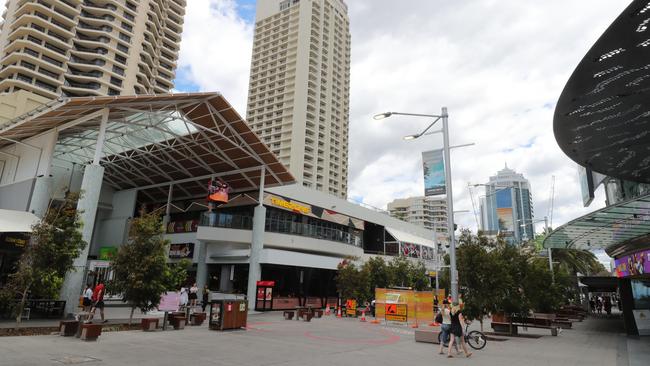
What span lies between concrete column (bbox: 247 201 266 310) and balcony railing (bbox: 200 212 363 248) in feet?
8.49

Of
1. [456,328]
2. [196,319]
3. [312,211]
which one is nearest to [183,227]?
[312,211]

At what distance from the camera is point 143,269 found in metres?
17.0

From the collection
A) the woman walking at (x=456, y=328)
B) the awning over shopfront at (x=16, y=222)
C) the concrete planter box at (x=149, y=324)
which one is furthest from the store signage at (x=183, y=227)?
the woman walking at (x=456, y=328)

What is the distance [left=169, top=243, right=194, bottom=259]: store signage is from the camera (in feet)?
130

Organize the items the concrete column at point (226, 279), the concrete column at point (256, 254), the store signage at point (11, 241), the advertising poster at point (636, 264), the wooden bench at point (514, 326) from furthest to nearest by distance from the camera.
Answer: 1. the concrete column at point (226, 279)
2. the concrete column at point (256, 254)
3. the store signage at point (11, 241)
4. the wooden bench at point (514, 326)
5. the advertising poster at point (636, 264)

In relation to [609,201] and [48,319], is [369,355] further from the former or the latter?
[609,201]

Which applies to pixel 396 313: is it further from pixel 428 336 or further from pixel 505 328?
pixel 428 336

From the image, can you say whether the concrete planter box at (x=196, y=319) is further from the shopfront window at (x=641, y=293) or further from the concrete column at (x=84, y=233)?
the shopfront window at (x=641, y=293)

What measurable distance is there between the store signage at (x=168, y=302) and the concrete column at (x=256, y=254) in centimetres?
1413

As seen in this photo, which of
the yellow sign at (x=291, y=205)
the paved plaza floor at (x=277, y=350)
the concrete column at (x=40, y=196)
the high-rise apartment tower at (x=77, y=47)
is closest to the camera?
the paved plaza floor at (x=277, y=350)

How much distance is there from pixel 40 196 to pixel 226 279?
58.6ft

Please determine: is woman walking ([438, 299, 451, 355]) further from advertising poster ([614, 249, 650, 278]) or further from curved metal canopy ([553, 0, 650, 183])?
advertising poster ([614, 249, 650, 278])

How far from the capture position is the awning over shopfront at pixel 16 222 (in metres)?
20.2

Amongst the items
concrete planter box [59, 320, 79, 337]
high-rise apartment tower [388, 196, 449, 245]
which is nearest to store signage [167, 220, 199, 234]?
concrete planter box [59, 320, 79, 337]
